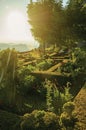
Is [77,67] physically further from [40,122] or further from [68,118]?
[40,122]

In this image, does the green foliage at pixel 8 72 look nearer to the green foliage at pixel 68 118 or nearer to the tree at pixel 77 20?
the green foliage at pixel 68 118

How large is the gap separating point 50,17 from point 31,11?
9.88 feet

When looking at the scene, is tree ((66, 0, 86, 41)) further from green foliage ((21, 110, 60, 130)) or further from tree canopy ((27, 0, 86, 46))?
green foliage ((21, 110, 60, 130))

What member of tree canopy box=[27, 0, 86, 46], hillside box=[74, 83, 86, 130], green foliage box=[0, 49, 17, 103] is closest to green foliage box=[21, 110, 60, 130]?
hillside box=[74, 83, 86, 130]

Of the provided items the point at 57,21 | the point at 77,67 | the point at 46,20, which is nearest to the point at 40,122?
the point at 77,67

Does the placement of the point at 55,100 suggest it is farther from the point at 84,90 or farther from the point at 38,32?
the point at 38,32

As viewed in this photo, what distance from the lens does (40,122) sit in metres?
4.89

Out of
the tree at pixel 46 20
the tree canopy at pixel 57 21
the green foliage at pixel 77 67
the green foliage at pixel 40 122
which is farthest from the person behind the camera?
the tree at pixel 46 20

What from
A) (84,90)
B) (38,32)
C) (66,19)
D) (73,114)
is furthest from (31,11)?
(73,114)

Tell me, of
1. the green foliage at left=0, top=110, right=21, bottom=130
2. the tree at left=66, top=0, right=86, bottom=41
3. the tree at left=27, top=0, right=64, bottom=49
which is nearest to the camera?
the green foliage at left=0, top=110, right=21, bottom=130

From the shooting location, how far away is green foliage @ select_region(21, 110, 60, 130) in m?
4.77

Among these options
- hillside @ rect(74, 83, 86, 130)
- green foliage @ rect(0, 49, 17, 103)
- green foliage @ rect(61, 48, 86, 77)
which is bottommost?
hillside @ rect(74, 83, 86, 130)

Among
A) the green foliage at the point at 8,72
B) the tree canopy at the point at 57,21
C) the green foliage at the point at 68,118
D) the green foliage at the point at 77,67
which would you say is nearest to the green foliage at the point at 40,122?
the green foliage at the point at 68,118

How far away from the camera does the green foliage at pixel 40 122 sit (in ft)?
15.7
